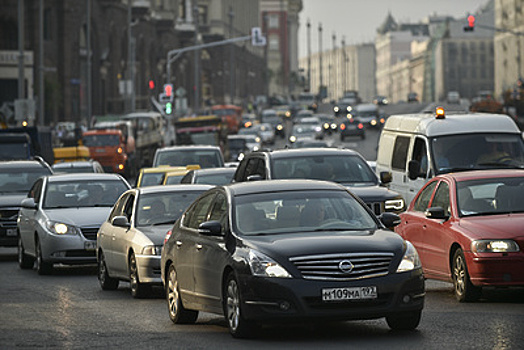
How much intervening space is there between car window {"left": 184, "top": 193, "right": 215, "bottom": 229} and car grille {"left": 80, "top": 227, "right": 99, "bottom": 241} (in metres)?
7.15

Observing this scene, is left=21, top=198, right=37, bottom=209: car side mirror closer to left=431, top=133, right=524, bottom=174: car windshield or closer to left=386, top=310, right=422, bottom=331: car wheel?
left=431, top=133, right=524, bottom=174: car windshield

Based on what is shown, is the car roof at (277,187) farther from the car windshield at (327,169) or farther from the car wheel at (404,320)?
the car windshield at (327,169)

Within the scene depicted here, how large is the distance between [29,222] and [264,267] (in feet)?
37.1

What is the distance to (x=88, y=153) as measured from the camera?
51.1 m

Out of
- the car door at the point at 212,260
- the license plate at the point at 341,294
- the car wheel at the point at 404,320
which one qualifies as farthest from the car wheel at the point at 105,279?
the license plate at the point at 341,294

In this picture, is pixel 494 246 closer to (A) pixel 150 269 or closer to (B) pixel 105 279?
(A) pixel 150 269

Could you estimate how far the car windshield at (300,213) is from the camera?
12.3 m

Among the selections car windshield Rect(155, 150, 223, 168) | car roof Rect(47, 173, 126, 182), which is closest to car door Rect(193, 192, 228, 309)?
car roof Rect(47, 173, 126, 182)

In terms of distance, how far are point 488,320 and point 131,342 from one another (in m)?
3.30

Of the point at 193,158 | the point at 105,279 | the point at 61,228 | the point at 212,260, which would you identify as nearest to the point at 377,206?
the point at 105,279

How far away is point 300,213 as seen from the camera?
12.5 metres

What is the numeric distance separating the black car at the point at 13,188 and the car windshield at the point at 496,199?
11416 mm

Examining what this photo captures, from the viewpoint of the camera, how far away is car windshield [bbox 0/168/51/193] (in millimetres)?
26989

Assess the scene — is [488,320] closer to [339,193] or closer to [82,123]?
[339,193]
